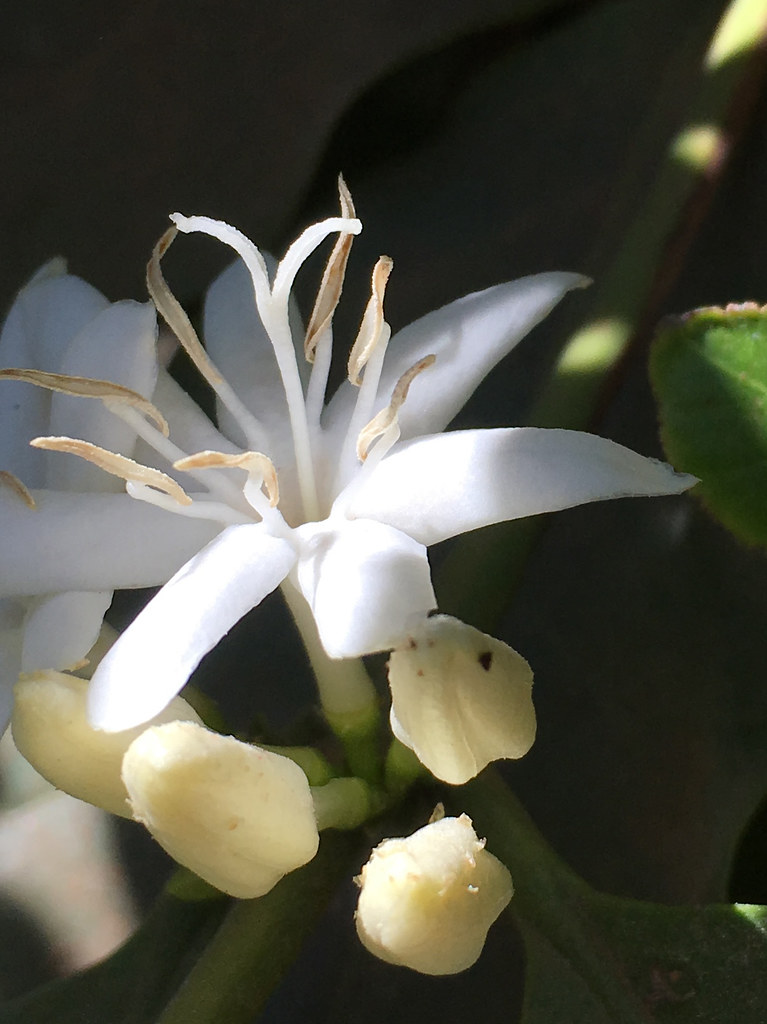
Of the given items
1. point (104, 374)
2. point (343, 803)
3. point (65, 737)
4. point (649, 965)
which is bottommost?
point (649, 965)

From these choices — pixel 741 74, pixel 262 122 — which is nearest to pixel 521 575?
pixel 741 74

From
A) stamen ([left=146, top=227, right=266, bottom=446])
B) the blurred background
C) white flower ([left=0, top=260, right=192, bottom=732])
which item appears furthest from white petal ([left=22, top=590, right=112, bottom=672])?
the blurred background

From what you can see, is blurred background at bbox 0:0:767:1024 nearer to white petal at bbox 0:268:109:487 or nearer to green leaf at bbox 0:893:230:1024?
green leaf at bbox 0:893:230:1024

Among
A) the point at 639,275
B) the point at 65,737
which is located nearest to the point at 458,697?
the point at 65,737

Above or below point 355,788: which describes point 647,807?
below

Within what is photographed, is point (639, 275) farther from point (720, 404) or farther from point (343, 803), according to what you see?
point (343, 803)

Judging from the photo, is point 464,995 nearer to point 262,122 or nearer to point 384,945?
point 384,945
